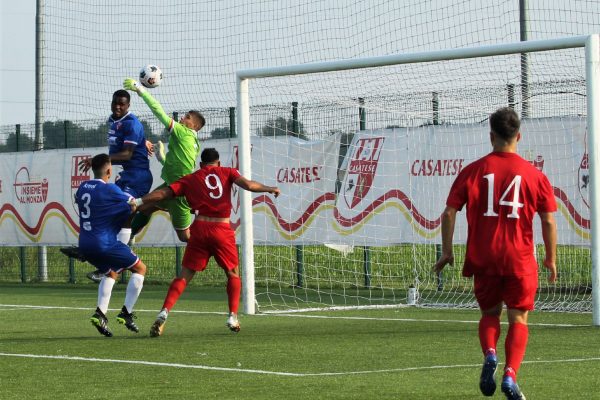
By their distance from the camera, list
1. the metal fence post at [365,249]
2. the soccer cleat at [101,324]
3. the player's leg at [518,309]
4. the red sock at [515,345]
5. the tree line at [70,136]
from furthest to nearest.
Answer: the tree line at [70,136] < the metal fence post at [365,249] < the soccer cleat at [101,324] < the player's leg at [518,309] < the red sock at [515,345]

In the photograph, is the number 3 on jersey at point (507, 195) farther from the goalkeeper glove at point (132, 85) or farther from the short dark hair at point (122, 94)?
the short dark hair at point (122, 94)

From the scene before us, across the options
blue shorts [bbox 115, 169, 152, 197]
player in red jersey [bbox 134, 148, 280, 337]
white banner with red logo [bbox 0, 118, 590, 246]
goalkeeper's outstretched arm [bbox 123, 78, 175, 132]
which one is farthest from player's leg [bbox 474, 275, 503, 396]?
white banner with red logo [bbox 0, 118, 590, 246]

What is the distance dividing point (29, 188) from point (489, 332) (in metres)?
18.4

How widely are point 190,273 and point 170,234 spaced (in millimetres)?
9310

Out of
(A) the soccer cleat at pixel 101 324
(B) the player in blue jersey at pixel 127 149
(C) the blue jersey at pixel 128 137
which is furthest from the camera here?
(C) the blue jersey at pixel 128 137

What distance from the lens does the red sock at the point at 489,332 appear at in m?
8.48

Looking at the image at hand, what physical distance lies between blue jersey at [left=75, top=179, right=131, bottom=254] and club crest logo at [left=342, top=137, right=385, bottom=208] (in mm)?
7119

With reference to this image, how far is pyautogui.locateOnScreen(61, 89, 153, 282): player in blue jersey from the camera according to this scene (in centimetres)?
1560

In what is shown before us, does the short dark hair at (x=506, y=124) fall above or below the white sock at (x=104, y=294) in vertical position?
above

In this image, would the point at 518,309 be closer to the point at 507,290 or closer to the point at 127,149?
the point at 507,290

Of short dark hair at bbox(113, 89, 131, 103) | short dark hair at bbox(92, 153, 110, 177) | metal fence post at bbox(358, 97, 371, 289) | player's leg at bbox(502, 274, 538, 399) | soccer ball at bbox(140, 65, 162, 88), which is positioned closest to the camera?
player's leg at bbox(502, 274, 538, 399)

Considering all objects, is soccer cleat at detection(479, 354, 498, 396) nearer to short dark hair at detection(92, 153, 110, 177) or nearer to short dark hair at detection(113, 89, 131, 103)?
short dark hair at detection(92, 153, 110, 177)

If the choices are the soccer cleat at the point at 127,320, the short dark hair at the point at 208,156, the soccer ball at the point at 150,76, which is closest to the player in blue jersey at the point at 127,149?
the soccer ball at the point at 150,76

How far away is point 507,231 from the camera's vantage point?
8.46m
